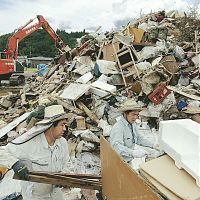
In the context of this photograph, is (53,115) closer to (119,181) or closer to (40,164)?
(40,164)

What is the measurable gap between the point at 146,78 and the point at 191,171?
5993 mm

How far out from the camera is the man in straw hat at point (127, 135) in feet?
12.0

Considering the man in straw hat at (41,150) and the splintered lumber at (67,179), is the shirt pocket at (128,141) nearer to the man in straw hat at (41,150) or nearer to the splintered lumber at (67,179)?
the splintered lumber at (67,179)

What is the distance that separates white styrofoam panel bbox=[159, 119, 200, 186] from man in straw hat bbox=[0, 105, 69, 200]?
107 centimetres

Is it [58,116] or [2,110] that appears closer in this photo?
[58,116]

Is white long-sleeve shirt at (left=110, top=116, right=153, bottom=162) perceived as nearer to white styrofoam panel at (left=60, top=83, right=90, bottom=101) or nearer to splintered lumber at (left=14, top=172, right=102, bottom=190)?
splintered lumber at (left=14, top=172, right=102, bottom=190)

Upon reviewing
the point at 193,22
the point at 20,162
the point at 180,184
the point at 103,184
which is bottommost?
the point at 103,184

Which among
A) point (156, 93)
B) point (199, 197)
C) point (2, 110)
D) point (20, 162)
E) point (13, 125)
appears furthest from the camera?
point (2, 110)

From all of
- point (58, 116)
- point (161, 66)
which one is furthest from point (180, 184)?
point (161, 66)

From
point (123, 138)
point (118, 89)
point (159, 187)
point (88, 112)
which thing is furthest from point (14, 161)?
point (118, 89)

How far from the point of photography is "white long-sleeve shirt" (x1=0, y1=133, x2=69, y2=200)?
126 inches

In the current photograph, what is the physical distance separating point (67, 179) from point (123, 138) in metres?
0.94

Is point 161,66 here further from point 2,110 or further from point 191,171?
point 191,171

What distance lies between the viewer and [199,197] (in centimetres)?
184
